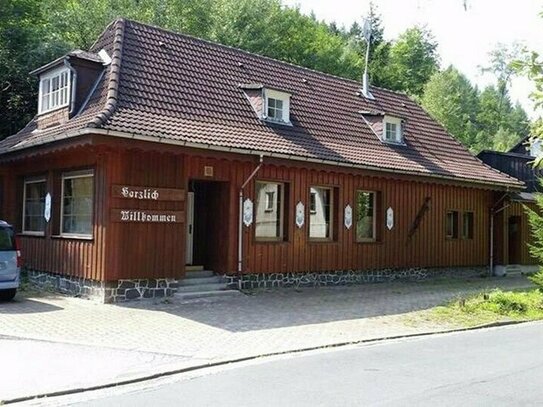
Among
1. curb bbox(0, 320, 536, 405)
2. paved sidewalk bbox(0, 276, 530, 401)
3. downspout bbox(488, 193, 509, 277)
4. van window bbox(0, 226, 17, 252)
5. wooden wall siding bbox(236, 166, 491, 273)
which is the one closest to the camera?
curb bbox(0, 320, 536, 405)

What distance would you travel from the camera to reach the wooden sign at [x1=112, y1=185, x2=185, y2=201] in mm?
13750

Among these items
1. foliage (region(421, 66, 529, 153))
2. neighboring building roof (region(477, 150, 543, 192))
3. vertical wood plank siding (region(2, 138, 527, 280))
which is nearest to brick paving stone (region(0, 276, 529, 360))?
vertical wood plank siding (region(2, 138, 527, 280))

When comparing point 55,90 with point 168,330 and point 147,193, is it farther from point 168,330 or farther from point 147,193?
point 168,330

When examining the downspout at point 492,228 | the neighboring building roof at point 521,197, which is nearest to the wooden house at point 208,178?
the downspout at point 492,228

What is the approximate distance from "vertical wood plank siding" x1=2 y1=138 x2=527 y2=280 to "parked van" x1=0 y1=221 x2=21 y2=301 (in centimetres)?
140

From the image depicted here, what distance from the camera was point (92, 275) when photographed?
1396 cm

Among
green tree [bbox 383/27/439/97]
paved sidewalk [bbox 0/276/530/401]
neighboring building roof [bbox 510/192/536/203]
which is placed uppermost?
green tree [bbox 383/27/439/97]

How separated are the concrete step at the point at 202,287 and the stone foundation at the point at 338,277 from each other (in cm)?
26

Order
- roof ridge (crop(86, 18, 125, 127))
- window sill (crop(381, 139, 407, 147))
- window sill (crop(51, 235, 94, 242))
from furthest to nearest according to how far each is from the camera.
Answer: window sill (crop(381, 139, 407, 147)) → window sill (crop(51, 235, 94, 242)) → roof ridge (crop(86, 18, 125, 127))

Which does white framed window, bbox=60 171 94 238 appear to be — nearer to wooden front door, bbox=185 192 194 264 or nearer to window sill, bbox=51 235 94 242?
window sill, bbox=51 235 94 242

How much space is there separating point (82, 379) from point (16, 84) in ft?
60.5

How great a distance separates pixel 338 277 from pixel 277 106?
5.29m

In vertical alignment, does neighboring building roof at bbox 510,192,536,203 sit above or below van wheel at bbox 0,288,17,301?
above

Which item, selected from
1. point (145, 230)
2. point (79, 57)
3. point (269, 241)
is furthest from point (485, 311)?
point (79, 57)
